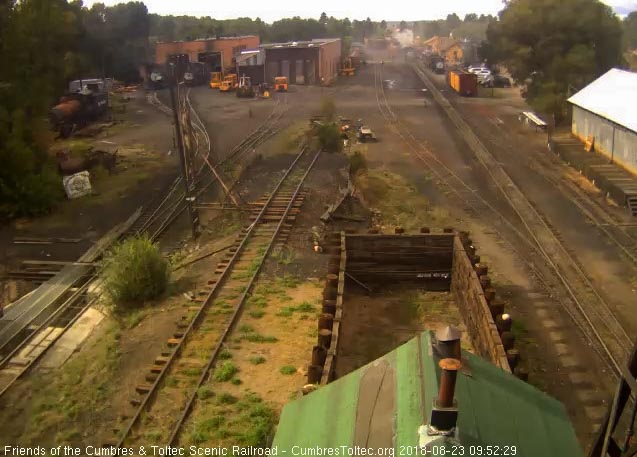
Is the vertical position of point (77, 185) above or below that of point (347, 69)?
below

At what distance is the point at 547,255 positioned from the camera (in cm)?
1720

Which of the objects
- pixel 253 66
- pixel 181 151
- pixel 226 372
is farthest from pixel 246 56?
pixel 226 372

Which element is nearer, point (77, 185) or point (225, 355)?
point (225, 355)

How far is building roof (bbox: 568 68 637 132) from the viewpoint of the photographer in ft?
84.4

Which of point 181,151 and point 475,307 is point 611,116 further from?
point 475,307

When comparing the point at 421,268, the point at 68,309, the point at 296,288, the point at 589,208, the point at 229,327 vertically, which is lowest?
the point at 68,309

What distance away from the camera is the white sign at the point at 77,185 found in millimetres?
24741

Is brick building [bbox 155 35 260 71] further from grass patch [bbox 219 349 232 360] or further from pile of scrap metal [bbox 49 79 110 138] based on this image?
grass patch [bbox 219 349 232 360]

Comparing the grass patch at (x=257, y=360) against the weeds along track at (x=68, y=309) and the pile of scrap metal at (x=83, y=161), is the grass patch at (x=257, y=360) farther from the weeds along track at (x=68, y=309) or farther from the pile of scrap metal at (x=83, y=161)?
the pile of scrap metal at (x=83, y=161)

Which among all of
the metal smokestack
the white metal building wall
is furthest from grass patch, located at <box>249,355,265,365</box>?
the white metal building wall

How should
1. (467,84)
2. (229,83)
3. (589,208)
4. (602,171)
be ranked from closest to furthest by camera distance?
(589,208)
(602,171)
(467,84)
(229,83)

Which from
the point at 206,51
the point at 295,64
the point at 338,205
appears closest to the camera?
the point at 338,205

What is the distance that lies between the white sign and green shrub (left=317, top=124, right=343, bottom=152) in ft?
35.5

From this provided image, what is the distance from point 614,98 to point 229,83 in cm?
3696
